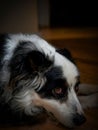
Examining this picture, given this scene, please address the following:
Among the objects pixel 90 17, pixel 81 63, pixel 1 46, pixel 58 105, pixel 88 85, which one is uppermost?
pixel 1 46

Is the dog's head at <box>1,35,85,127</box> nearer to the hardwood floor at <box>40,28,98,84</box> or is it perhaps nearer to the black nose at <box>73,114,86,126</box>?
the black nose at <box>73,114,86,126</box>

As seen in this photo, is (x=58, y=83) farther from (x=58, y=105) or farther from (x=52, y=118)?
(x=52, y=118)

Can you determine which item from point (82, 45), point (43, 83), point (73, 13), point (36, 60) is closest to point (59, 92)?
point (43, 83)

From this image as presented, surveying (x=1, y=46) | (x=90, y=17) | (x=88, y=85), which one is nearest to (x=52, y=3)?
(x=90, y=17)

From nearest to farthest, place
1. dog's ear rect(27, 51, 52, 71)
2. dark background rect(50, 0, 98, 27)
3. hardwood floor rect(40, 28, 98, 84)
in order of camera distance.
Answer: dog's ear rect(27, 51, 52, 71) → hardwood floor rect(40, 28, 98, 84) → dark background rect(50, 0, 98, 27)

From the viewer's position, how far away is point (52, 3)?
5.81 m

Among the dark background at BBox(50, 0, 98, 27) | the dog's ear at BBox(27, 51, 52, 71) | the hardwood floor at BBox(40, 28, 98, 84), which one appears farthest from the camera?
the dark background at BBox(50, 0, 98, 27)

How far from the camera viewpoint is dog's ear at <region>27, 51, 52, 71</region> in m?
1.97

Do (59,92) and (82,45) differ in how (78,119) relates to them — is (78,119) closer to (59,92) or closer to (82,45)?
(59,92)

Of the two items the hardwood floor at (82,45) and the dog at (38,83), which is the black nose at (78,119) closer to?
the dog at (38,83)

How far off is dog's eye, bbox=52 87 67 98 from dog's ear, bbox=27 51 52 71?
0.52 feet

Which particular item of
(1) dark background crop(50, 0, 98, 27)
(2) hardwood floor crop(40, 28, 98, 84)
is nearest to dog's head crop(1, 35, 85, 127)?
(2) hardwood floor crop(40, 28, 98, 84)

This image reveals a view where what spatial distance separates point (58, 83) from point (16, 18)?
127 inches

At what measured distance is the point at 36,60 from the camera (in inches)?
78.0
